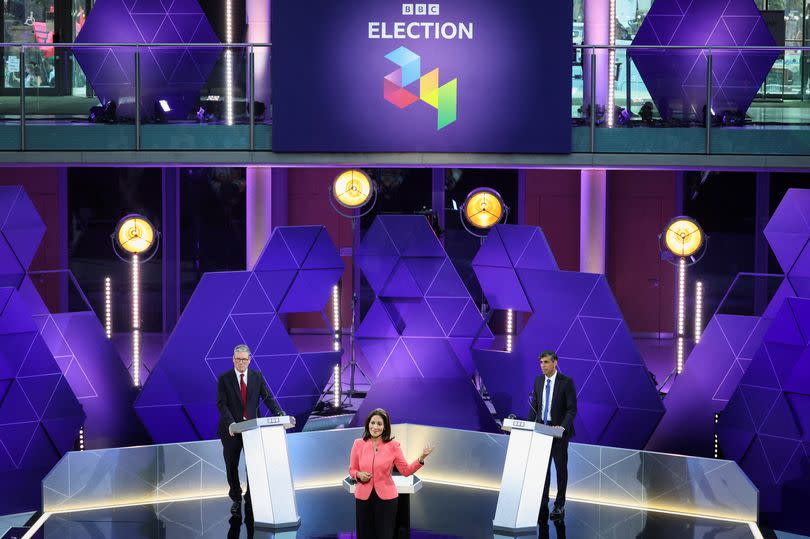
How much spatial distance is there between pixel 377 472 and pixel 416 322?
4.58 meters

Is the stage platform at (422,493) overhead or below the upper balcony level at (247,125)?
below

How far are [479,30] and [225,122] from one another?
8.59 ft

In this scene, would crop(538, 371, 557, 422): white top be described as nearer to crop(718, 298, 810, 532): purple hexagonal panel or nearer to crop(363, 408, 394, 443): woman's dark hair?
crop(363, 408, 394, 443): woman's dark hair

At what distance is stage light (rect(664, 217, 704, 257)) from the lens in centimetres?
1272

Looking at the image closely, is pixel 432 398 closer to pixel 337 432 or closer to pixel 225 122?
pixel 337 432

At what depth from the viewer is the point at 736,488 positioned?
10070mm

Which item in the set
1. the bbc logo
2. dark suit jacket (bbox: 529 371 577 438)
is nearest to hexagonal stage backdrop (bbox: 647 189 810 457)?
dark suit jacket (bbox: 529 371 577 438)

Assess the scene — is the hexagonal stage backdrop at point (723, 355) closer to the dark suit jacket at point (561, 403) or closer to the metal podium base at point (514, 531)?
the dark suit jacket at point (561, 403)

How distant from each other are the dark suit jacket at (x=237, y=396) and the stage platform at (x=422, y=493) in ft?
2.53

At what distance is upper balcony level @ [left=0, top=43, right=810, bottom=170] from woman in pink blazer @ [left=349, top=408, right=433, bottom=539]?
16.6ft

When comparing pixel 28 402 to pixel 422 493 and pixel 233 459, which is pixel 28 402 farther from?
pixel 422 493

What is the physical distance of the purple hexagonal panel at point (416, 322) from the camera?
12797mm

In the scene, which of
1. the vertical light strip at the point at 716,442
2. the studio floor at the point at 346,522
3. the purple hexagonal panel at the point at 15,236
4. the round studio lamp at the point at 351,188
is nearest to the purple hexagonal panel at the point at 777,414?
the vertical light strip at the point at 716,442

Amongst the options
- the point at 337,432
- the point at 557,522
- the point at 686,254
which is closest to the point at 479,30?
the point at 686,254
